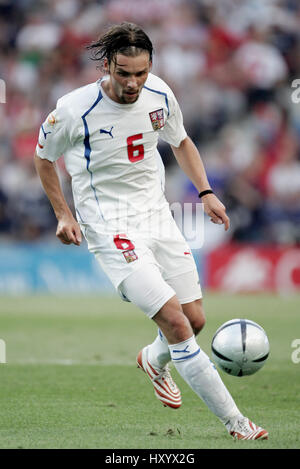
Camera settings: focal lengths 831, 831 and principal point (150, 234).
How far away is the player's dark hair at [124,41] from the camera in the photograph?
5016mm

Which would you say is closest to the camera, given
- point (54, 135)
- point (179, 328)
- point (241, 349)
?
point (179, 328)

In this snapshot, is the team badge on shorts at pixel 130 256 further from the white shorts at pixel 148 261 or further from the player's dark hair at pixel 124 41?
the player's dark hair at pixel 124 41

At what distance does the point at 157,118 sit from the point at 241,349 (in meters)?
1.62

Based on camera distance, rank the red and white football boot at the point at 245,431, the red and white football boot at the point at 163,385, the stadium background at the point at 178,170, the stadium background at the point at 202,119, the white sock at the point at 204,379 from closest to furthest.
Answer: the red and white football boot at the point at 245,431
the white sock at the point at 204,379
the red and white football boot at the point at 163,385
the stadium background at the point at 178,170
the stadium background at the point at 202,119

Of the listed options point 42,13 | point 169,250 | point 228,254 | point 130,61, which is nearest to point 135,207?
point 169,250

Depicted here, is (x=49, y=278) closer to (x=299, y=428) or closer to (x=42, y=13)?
(x=42, y=13)

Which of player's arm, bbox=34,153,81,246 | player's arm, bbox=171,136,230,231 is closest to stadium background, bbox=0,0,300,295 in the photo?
player's arm, bbox=171,136,230,231

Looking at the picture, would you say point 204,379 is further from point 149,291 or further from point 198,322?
point 198,322

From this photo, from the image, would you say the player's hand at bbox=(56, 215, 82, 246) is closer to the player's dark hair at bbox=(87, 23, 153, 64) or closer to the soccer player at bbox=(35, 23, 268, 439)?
the soccer player at bbox=(35, 23, 268, 439)

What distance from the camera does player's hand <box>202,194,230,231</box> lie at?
543cm

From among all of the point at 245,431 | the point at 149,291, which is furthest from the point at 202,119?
the point at 245,431

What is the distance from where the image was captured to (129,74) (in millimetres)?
5000

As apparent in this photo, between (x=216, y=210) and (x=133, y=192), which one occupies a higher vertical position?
(x=133, y=192)

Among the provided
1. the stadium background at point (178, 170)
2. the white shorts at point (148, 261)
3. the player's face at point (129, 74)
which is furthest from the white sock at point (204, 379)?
the stadium background at point (178, 170)
